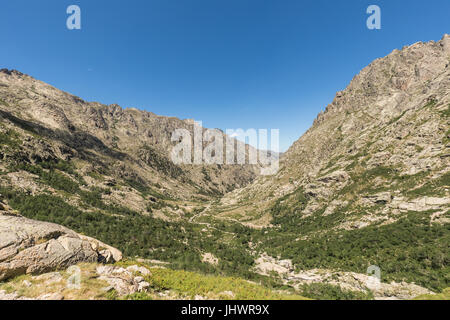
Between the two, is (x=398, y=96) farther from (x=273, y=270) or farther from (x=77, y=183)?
(x=77, y=183)

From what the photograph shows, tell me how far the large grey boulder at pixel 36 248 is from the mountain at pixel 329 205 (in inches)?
537

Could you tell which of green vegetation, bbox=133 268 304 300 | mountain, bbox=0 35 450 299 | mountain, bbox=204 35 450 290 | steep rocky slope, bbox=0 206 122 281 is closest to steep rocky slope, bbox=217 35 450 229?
mountain, bbox=204 35 450 290

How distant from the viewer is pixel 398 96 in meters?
→ 154

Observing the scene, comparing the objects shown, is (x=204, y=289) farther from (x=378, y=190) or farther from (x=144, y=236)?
(x=378, y=190)

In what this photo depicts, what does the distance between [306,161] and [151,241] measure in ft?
477

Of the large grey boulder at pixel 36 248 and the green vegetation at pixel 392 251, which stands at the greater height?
the large grey boulder at pixel 36 248

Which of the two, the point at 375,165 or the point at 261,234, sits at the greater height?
the point at 375,165

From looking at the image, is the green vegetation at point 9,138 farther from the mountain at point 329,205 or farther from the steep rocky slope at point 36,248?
the steep rocky slope at point 36,248

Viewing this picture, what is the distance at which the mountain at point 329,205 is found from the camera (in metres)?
49.3

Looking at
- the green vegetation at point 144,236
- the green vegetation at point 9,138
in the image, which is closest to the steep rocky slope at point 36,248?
the green vegetation at point 144,236

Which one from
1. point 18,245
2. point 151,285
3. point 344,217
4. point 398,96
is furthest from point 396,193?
point 398,96

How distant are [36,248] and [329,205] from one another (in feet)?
364

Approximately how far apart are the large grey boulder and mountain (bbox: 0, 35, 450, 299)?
44.8 feet

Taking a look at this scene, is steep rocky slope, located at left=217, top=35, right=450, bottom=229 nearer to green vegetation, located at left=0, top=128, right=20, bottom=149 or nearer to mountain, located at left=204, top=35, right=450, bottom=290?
mountain, located at left=204, top=35, right=450, bottom=290
